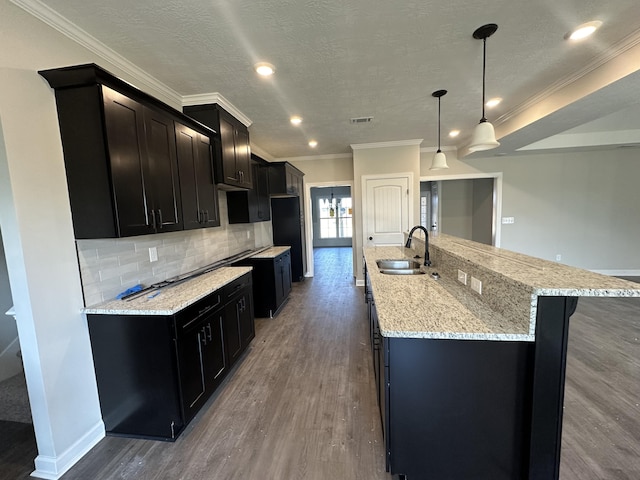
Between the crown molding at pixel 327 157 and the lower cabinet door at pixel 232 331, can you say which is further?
the crown molding at pixel 327 157

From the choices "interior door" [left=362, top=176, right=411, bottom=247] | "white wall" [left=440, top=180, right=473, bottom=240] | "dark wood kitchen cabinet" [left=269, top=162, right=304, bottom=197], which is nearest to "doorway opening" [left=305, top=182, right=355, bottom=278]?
"white wall" [left=440, top=180, right=473, bottom=240]

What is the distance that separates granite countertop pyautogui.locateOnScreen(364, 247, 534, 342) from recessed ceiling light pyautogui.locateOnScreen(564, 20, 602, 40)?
2.04 metres

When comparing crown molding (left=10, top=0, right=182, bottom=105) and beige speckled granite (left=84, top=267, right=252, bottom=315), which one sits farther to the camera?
beige speckled granite (left=84, top=267, right=252, bottom=315)

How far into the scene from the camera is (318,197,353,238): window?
36.9 feet

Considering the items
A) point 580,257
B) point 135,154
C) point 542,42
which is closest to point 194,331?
point 135,154

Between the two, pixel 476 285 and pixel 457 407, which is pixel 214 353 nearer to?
pixel 457 407

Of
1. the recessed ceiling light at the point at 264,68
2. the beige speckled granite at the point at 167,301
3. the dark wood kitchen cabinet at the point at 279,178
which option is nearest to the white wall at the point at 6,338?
the beige speckled granite at the point at 167,301

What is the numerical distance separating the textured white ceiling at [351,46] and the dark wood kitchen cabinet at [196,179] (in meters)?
0.56

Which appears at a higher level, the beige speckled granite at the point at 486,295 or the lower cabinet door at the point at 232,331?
the beige speckled granite at the point at 486,295

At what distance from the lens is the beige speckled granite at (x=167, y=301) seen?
66.7 inches

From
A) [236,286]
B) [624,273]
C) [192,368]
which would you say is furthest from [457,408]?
[624,273]

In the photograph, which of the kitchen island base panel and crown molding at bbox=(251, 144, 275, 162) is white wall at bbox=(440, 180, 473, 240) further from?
the kitchen island base panel

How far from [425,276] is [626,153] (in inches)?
240

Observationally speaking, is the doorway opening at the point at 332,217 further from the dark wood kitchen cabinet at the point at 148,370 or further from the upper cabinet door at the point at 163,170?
the dark wood kitchen cabinet at the point at 148,370
